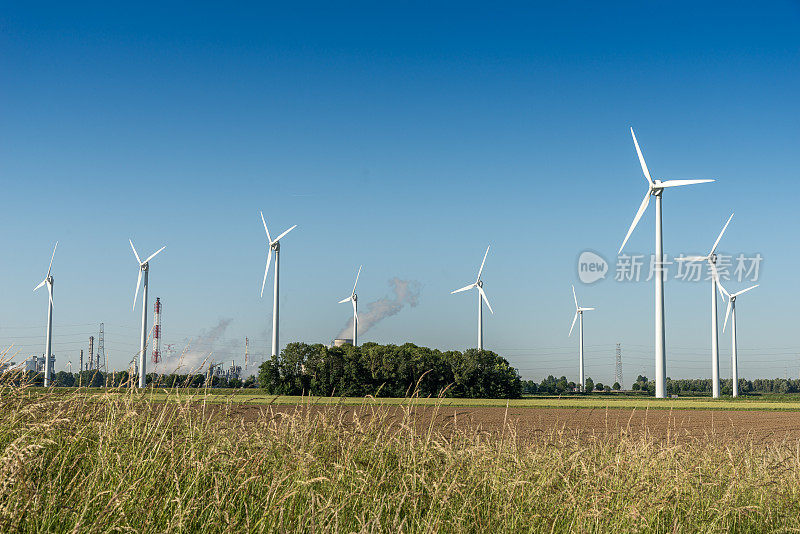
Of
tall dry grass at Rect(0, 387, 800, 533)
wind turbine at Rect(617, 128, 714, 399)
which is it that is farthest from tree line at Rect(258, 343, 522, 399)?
tall dry grass at Rect(0, 387, 800, 533)

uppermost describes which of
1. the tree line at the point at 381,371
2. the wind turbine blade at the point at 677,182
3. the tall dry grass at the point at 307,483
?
the wind turbine blade at the point at 677,182

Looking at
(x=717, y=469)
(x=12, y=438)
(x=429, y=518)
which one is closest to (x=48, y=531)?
(x=12, y=438)

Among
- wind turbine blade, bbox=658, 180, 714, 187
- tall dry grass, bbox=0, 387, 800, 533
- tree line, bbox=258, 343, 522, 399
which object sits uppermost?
wind turbine blade, bbox=658, 180, 714, 187

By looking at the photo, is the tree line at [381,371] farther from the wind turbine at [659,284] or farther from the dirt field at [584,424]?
the dirt field at [584,424]

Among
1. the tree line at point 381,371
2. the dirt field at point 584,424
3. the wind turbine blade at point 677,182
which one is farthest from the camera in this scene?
the tree line at point 381,371

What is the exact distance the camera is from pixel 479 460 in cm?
1009

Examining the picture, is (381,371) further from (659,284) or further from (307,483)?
(307,483)

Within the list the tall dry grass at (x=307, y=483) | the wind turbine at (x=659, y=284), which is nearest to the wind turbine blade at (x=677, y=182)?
the wind turbine at (x=659, y=284)

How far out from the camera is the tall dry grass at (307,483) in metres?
6.85

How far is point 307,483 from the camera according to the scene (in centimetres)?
639

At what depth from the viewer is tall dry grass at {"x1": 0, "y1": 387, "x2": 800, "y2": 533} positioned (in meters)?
6.85

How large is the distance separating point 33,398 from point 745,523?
1205 cm

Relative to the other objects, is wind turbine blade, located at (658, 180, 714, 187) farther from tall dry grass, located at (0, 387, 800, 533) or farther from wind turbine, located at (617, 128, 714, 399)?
tall dry grass, located at (0, 387, 800, 533)

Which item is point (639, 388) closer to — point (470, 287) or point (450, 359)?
point (470, 287)
